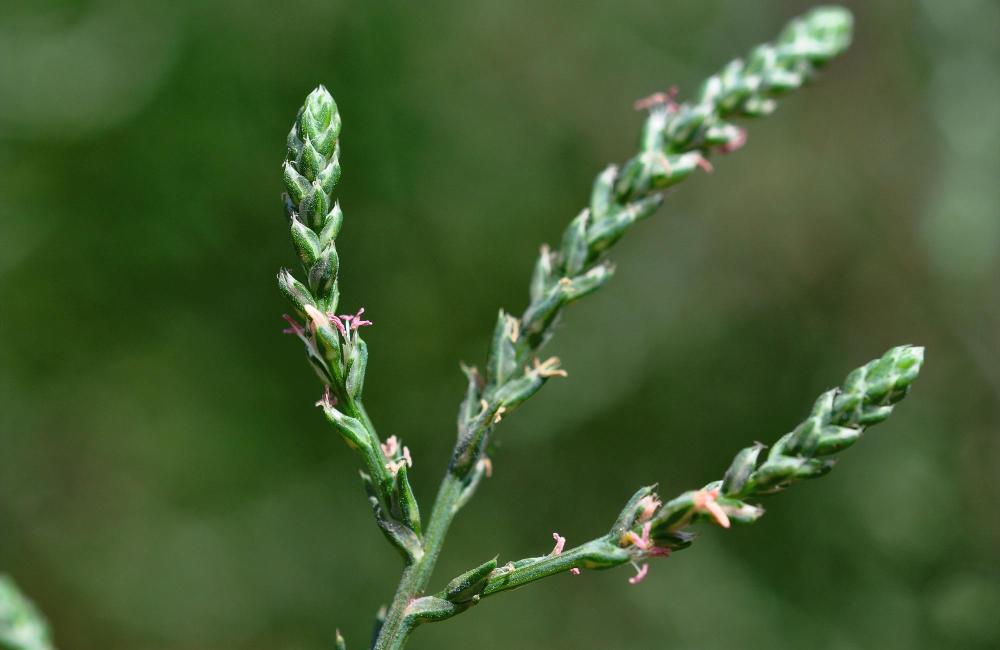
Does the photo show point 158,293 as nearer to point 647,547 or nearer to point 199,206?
point 199,206

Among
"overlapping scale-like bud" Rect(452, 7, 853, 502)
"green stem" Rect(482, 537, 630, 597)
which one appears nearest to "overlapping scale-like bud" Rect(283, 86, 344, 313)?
"overlapping scale-like bud" Rect(452, 7, 853, 502)

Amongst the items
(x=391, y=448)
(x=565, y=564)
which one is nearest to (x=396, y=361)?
(x=391, y=448)

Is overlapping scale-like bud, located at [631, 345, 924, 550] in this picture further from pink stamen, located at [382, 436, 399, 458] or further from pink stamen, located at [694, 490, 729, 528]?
Result: pink stamen, located at [382, 436, 399, 458]

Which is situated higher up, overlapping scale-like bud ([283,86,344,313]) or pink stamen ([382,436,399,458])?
overlapping scale-like bud ([283,86,344,313])

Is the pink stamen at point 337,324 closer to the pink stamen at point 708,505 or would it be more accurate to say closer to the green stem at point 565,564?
the green stem at point 565,564

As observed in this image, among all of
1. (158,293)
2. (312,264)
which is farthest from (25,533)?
(312,264)

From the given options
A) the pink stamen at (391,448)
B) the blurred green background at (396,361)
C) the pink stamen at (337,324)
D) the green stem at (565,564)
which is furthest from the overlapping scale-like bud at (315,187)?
the blurred green background at (396,361)
